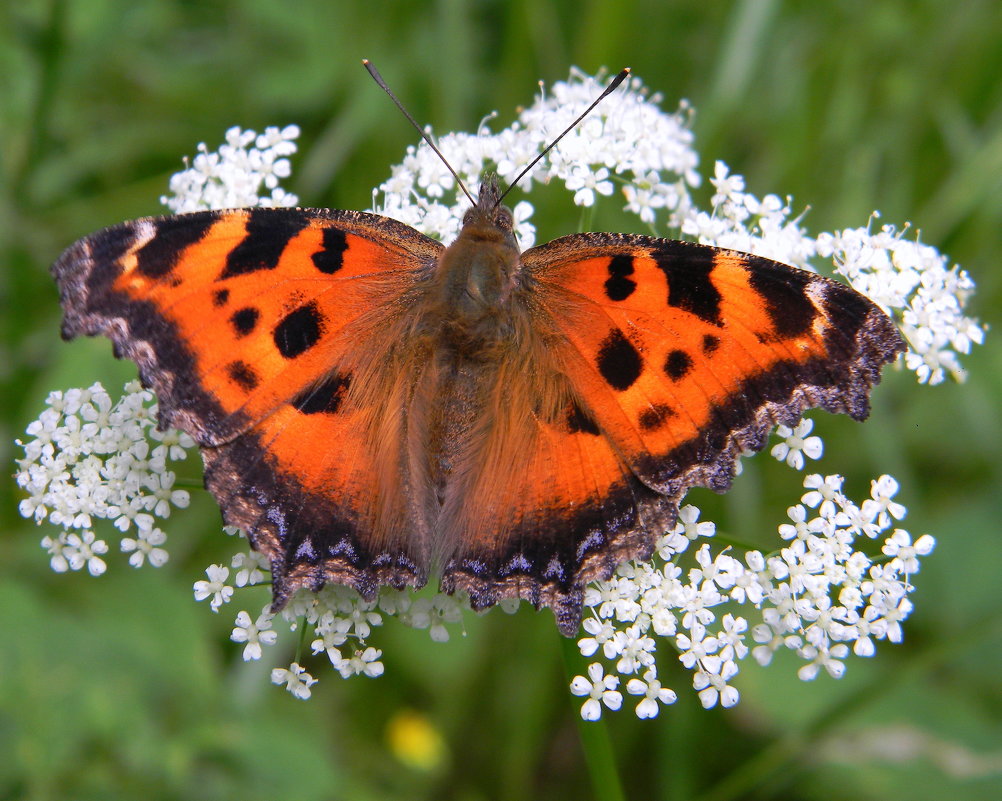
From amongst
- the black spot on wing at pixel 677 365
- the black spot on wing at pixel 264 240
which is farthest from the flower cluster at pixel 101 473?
the black spot on wing at pixel 677 365

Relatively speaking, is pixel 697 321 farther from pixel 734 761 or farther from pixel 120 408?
pixel 734 761

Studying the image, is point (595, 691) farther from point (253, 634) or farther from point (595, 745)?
point (253, 634)

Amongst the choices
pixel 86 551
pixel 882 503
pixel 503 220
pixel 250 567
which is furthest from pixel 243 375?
pixel 882 503

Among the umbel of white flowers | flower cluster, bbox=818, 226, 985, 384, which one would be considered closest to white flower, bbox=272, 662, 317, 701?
the umbel of white flowers

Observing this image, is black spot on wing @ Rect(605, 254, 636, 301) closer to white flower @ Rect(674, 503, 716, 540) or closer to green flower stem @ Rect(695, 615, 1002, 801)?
white flower @ Rect(674, 503, 716, 540)

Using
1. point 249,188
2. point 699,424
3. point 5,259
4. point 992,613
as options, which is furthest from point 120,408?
point 992,613

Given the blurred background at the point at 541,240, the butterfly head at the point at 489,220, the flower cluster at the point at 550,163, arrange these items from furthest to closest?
1. the blurred background at the point at 541,240
2. the flower cluster at the point at 550,163
3. the butterfly head at the point at 489,220

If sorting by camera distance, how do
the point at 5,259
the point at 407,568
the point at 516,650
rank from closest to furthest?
the point at 407,568 < the point at 516,650 < the point at 5,259

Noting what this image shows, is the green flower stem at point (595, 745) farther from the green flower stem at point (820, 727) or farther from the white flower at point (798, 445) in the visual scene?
the green flower stem at point (820, 727)
